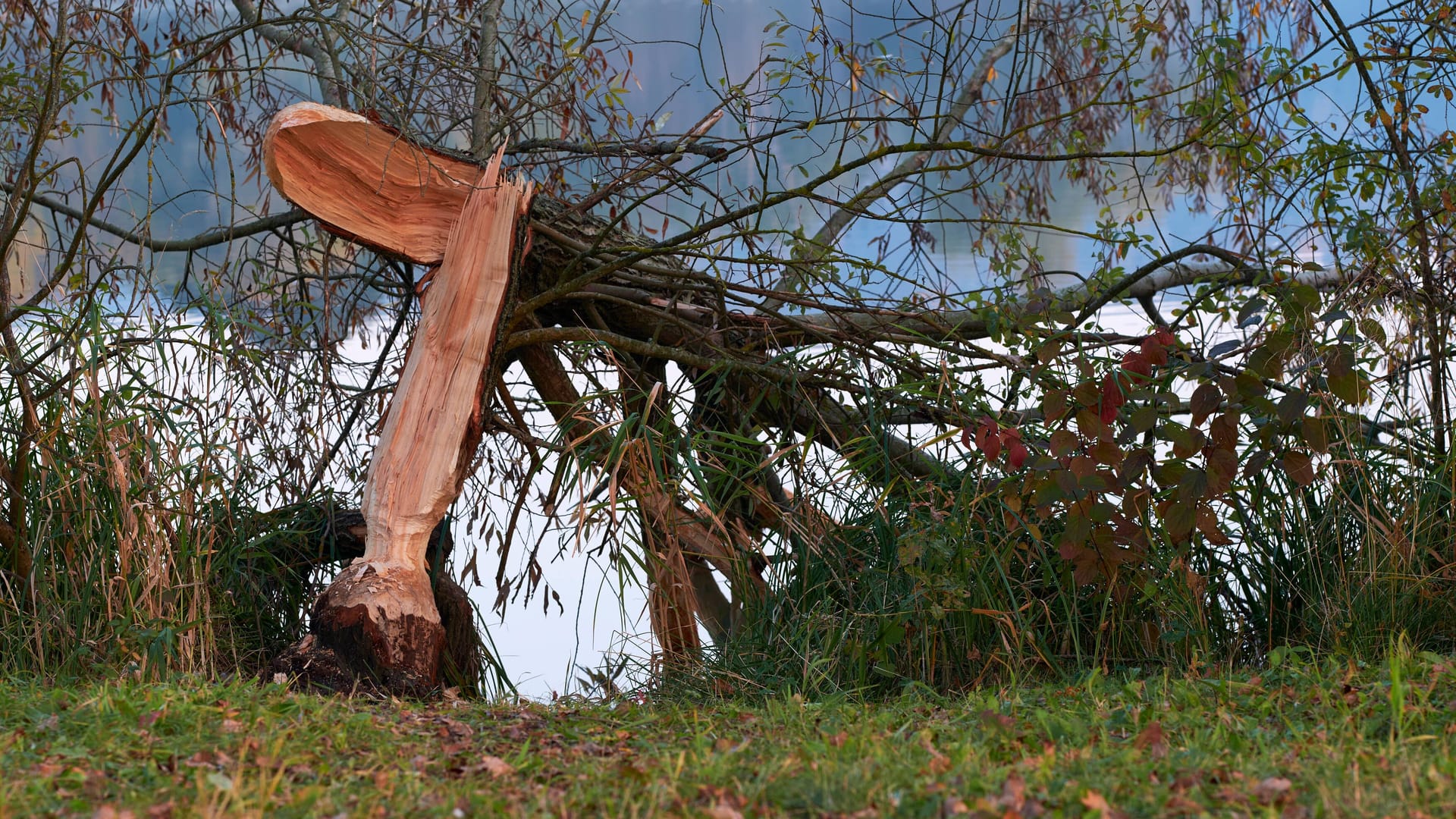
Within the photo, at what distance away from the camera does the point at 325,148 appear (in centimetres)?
379

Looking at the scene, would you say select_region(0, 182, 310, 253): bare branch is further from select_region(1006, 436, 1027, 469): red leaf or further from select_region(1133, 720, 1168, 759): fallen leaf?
select_region(1133, 720, 1168, 759): fallen leaf

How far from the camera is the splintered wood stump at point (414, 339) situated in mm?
3504

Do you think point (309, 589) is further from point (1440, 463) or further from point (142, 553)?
point (1440, 463)

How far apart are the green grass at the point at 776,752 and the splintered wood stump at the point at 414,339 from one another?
581mm

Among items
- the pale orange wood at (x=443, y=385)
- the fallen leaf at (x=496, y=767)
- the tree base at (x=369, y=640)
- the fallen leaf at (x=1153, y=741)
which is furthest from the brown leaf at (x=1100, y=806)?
the pale orange wood at (x=443, y=385)

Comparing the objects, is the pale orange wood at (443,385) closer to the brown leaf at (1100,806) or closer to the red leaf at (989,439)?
the red leaf at (989,439)

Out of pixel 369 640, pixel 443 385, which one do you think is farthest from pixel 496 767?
pixel 443 385

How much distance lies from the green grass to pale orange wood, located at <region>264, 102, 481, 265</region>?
1.67 m

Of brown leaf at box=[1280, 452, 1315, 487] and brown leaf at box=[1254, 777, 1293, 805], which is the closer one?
brown leaf at box=[1254, 777, 1293, 805]

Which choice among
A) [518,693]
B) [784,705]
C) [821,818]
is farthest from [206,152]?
[821,818]

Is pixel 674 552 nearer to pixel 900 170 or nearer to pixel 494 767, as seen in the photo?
pixel 494 767

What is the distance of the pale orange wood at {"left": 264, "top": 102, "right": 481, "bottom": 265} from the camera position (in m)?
3.68

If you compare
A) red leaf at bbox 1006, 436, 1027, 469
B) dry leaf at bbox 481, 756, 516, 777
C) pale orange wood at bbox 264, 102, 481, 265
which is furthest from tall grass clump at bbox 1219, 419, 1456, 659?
pale orange wood at bbox 264, 102, 481, 265

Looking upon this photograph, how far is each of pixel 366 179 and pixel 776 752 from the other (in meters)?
2.62
